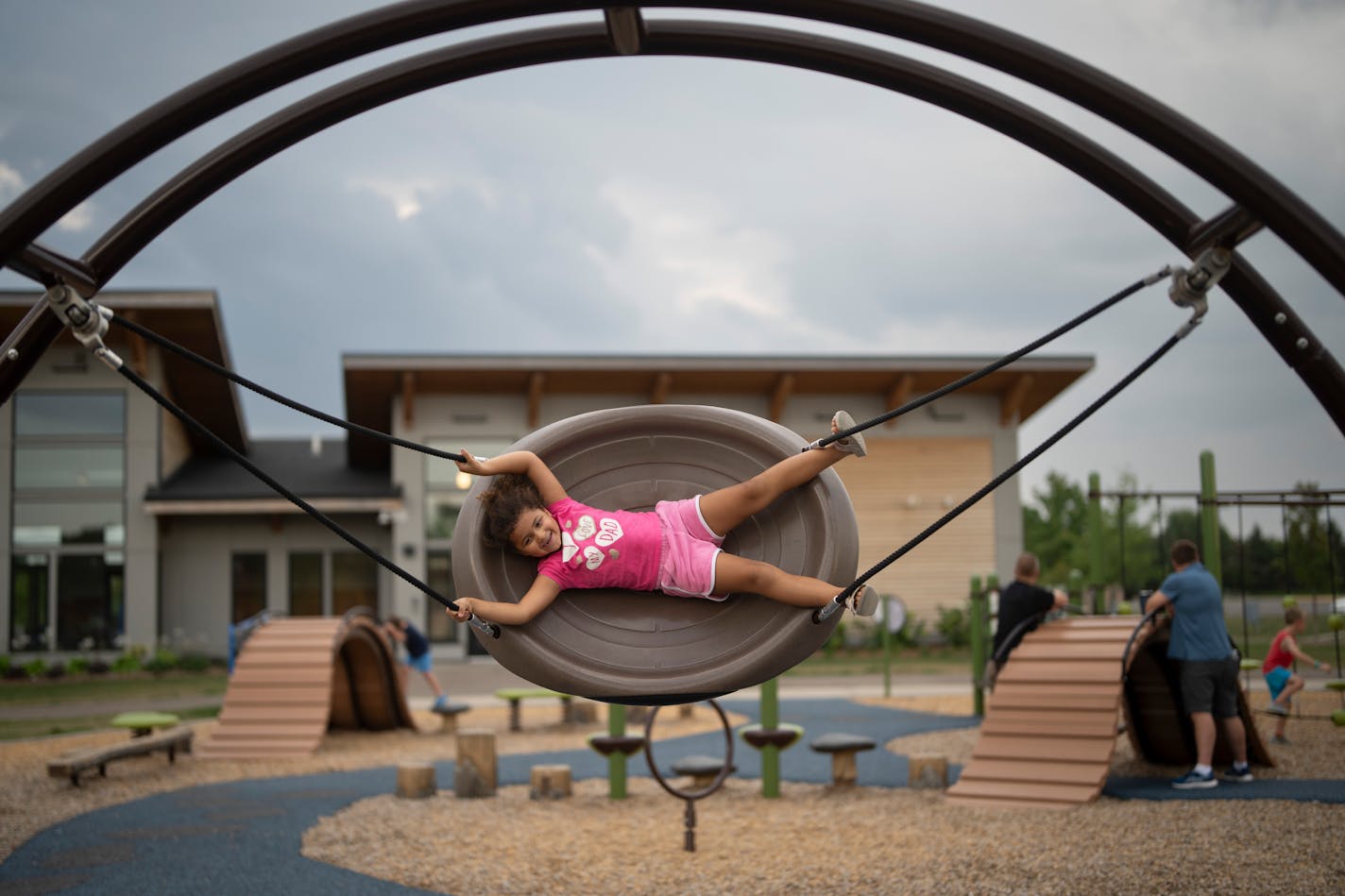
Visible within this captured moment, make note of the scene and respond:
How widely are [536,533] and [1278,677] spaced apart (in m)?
8.65

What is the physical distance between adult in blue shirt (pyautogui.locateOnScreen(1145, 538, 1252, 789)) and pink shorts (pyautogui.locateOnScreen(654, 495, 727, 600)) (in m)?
5.21

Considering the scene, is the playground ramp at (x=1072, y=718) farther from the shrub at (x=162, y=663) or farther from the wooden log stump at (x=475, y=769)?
the shrub at (x=162, y=663)

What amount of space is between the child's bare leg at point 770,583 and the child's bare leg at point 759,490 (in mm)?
144

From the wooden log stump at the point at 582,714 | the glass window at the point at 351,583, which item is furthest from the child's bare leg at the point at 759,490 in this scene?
the glass window at the point at 351,583

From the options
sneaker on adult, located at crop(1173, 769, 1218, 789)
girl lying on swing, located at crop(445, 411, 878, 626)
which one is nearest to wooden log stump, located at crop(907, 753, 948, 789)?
sneaker on adult, located at crop(1173, 769, 1218, 789)

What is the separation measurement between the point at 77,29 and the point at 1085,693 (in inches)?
2658

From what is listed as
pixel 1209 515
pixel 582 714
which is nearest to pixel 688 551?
pixel 1209 515

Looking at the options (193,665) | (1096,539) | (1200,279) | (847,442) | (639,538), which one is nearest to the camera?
(1200,279)

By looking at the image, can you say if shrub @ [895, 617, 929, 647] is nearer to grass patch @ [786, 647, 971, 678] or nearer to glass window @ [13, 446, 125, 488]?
grass patch @ [786, 647, 971, 678]

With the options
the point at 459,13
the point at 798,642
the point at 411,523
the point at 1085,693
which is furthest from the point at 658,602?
the point at 411,523

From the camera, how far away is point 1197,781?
25.9 feet

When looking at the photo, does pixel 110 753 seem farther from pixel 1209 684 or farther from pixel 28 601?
pixel 28 601

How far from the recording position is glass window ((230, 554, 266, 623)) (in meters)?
23.3

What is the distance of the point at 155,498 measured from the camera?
72.0 feet
